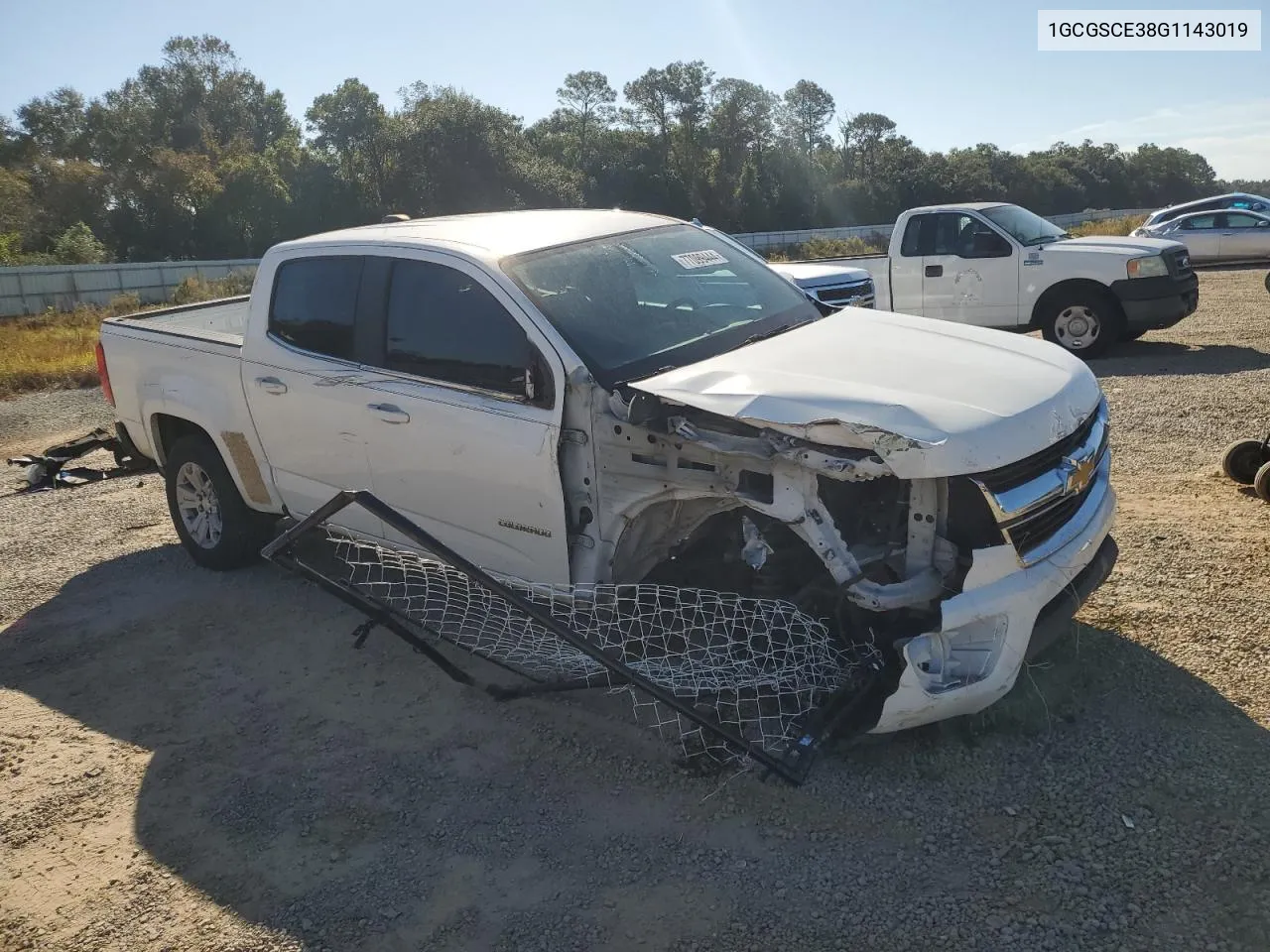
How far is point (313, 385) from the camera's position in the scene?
16.4 feet

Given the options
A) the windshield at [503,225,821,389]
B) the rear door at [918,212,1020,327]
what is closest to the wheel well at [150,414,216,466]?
the windshield at [503,225,821,389]

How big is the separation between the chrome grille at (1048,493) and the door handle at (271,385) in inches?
138

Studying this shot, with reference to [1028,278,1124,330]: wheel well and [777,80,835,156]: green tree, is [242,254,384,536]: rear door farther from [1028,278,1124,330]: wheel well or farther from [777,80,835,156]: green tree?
[777,80,835,156]: green tree

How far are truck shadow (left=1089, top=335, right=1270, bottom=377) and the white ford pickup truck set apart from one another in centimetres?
666

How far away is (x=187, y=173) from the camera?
48.4m

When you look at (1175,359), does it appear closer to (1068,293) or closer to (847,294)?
(1068,293)

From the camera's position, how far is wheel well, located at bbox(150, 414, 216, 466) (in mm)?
6207

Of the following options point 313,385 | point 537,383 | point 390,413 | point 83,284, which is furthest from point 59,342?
point 537,383

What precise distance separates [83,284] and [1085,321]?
2546 cm

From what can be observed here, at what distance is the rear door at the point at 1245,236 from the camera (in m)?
18.7

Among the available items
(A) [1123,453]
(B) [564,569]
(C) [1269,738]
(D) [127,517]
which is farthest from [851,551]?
(D) [127,517]

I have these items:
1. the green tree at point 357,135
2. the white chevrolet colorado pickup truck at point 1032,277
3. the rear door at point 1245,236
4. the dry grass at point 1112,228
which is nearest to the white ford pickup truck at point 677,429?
the white chevrolet colorado pickup truck at point 1032,277

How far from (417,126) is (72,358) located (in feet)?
132

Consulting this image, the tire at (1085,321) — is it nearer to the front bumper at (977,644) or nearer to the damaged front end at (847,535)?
the damaged front end at (847,535)
